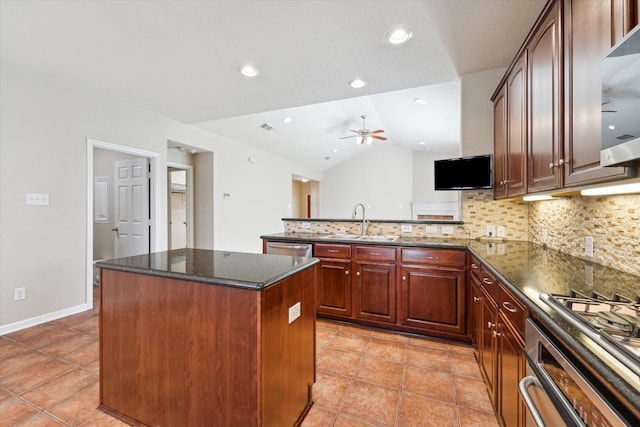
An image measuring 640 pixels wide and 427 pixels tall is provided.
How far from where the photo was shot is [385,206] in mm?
9305

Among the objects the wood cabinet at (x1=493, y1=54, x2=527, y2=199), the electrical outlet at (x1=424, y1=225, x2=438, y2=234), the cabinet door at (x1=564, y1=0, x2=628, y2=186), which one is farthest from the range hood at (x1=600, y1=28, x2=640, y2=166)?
the electrical outlet at (x1=424, y1=225, x2=438, y2=234)

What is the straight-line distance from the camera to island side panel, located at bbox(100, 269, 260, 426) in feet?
4.10

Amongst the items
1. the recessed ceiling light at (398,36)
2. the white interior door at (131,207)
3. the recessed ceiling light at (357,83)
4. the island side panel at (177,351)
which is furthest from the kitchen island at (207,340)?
the white interior door at (131,207)

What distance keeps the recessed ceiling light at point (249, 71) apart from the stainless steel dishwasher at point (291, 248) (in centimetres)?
181

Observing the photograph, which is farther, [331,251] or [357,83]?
[357,83]

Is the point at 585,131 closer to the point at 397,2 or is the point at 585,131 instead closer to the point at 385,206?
the point at 397,2

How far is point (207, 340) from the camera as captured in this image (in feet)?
4.32

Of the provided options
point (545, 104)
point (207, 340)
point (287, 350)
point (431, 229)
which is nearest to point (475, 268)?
point (431, 229)

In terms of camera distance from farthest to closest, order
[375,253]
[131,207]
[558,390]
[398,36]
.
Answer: [131,207], [375,253], [398,36], [558,390]

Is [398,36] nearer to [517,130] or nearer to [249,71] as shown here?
[517,130]

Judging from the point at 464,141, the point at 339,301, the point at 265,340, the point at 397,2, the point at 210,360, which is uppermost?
the point at 397,2

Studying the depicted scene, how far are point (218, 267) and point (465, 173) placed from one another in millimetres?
2409

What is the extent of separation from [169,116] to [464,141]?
4009mm

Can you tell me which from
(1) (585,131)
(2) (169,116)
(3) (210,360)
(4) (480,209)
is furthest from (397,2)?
(2) (169,116)
